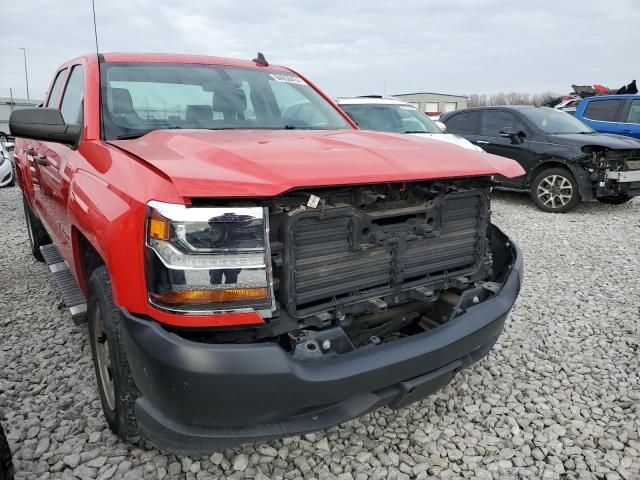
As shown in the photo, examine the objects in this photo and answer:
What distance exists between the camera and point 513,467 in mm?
2262

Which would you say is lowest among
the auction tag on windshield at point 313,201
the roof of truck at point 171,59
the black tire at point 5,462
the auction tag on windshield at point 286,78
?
the black tire at point 5,462

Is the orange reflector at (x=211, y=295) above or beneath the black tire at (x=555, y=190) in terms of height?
above

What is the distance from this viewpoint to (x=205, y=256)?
1.67 m

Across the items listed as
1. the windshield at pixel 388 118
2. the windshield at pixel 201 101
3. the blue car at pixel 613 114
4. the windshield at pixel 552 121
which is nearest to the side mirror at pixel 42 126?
the windshield at pixel 201 101

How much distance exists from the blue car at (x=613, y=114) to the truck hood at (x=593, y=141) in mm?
2523

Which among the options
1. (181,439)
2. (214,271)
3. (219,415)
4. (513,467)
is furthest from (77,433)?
(513,467)

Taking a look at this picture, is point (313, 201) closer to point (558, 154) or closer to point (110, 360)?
point (110, 360)

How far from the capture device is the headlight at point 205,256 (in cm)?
164

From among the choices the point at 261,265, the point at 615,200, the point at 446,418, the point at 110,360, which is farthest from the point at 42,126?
the point at 615,200

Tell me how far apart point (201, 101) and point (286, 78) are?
0.84 metres

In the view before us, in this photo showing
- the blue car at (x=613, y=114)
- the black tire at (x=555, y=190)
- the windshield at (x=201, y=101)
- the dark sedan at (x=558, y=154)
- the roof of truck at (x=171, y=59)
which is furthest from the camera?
the blue car at (x=613, y=114)

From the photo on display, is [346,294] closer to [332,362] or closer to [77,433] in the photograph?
[332,362]

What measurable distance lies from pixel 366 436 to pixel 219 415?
103 cm

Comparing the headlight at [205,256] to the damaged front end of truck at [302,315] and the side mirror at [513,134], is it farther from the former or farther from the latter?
the side mirror at [513,134]
